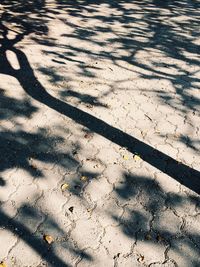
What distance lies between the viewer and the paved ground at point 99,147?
3652mm

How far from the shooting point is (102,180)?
4.39 meters

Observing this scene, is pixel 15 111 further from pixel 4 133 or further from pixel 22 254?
pixel 22 254

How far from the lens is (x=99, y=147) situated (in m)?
4.91

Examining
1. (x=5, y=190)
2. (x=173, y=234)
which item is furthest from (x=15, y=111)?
(x=173, y=234)

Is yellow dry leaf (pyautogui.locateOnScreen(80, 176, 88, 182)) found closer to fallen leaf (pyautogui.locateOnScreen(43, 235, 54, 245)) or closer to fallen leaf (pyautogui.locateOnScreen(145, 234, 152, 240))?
fallen leaf (pyautogui.locateOnScreen(43, 235, 54, 245))

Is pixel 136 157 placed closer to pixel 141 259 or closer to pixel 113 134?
pixel 113 134

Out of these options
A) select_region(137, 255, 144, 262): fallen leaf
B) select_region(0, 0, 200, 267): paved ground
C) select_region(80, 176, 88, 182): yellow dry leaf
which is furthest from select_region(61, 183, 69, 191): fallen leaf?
select_region(137, 255, 144, 262): fallen leaf

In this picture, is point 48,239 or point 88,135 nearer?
point 48,239

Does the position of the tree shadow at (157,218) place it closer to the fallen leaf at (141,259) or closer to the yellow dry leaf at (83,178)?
the fallen leaf at (141,259)

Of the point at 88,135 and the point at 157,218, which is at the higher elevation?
the point at 88,135

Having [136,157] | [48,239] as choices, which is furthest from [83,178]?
[48,239]

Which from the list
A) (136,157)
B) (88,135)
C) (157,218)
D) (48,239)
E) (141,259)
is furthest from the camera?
(88,135)

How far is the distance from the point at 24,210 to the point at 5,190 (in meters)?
0.41

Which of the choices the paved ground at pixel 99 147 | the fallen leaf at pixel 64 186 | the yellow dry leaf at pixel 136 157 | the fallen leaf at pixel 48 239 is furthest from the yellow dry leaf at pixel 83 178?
the fallen leaf at pixel 48 239
